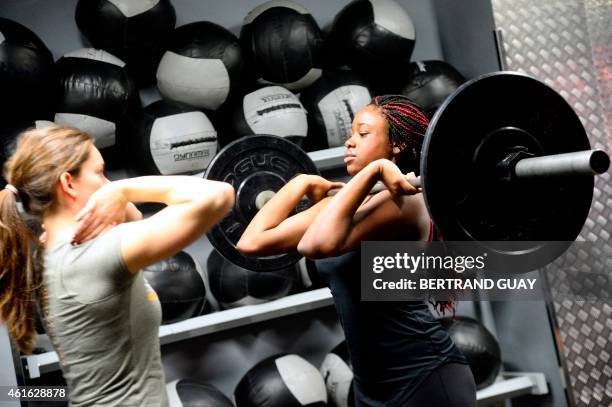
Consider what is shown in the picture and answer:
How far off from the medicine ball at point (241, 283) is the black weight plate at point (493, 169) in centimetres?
159

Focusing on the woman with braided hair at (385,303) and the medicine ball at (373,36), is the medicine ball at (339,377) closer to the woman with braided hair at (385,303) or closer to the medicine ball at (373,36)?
the woman with braided hair at (385,303)

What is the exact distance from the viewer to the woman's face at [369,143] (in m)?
1.88

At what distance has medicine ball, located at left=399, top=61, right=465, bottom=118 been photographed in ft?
10.5

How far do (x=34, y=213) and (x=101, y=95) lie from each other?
4.61ft

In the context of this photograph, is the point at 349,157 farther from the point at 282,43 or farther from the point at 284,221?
the point at 282,43

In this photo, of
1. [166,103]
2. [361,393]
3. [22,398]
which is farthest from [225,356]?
[361,393]

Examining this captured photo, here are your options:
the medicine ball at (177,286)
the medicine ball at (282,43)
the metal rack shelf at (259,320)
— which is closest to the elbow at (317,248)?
the medicine ball at (177,286)

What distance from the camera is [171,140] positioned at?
2.86 m

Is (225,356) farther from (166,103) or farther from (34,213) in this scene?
(34,213)

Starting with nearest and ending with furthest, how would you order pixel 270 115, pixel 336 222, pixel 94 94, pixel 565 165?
pixel 565 165 < pixel 336 222 < pixel 94 94 < pixel 270 115

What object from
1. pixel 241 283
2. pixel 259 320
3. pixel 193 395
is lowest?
pixel 193 395

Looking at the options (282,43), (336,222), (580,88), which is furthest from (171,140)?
(580,88)

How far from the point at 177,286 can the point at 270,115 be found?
86cm

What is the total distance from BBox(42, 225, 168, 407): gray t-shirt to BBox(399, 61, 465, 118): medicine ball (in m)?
2.06
